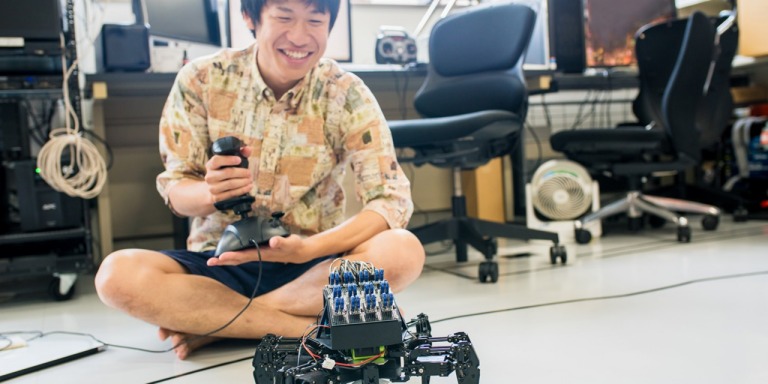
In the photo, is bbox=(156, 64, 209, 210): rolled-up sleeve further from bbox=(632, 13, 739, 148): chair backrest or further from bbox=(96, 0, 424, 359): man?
bbox=(632, 13, 739, 148): chair backrest

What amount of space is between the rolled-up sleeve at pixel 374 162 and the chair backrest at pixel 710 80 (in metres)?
1.92

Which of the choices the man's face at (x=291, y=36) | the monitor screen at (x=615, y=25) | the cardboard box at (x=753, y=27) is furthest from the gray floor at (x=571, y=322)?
the cardboard box at (x=753, y=27)

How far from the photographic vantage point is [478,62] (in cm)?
247

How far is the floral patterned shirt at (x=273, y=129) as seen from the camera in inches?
54.1

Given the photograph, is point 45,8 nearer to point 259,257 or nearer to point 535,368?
point 259,257

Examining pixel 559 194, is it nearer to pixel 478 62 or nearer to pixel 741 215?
pixel 478 62

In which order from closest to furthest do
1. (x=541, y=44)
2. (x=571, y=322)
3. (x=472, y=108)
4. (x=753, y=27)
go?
(x=571, y=322) < (x=472, y=108) < (x=541, y=44) < (x=753, y=27)

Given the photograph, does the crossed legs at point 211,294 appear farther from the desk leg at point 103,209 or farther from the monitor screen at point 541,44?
the monitor screen at point 541,44

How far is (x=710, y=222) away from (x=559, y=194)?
24.9 inches

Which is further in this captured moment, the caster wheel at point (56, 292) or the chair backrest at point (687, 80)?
the chair backrest at point (687, 80)

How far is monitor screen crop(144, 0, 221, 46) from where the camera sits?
2.44m

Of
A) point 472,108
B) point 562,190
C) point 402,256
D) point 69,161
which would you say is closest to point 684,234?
point 562,190

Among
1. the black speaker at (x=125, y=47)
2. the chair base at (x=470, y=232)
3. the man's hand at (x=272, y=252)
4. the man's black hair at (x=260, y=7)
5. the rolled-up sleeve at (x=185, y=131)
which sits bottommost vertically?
the chair base at (x=470, y=232)

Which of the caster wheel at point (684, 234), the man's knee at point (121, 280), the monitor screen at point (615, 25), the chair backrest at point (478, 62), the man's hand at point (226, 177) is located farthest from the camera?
the monitor screen at point (615, 25)
